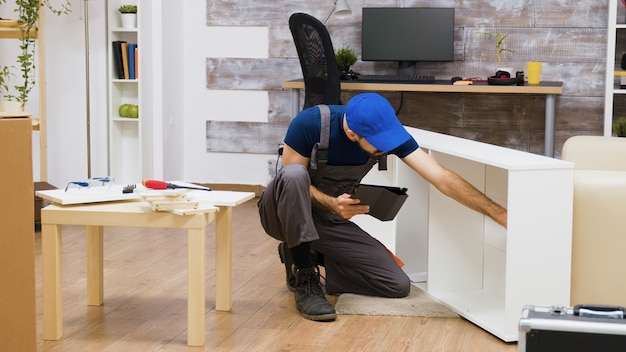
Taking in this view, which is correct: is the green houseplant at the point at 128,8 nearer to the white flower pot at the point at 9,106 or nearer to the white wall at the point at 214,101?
the white wall at the point at 214,101

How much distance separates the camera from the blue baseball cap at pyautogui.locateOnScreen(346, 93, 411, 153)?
121 inches

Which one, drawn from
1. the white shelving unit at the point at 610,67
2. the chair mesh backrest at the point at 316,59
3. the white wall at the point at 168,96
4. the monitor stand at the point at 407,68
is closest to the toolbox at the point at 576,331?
the chair mesh backrest at the point at 316,59

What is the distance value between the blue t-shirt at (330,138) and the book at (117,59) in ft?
9.43

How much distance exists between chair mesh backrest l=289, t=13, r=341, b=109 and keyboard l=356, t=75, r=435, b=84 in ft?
1.44

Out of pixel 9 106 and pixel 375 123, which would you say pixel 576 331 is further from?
pixel 9 106

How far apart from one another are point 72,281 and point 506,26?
11.2 feet

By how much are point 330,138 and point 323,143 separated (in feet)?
0.12

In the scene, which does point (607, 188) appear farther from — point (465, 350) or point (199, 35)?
point (199, 35)

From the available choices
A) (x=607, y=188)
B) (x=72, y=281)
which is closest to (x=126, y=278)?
(x=72, y=281)

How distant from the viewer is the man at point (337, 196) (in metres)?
3.10

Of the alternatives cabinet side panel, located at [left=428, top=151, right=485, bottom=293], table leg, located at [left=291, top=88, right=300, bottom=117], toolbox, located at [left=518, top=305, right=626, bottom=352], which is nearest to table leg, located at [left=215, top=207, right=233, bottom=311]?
cabinet side panel, located at [left=428, top=151, right=485, bottom=293]

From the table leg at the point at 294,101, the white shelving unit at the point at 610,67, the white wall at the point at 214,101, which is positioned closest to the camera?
the white shelving unit at the point at 610,67

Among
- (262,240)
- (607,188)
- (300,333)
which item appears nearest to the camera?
(607,188)

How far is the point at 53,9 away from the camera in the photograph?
235 inches
